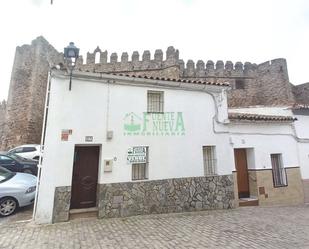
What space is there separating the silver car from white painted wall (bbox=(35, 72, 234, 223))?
44.9 inches

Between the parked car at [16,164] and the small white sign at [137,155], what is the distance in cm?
577

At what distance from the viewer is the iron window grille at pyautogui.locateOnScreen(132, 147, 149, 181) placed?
21.9 ft

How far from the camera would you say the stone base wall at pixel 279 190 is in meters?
8.34

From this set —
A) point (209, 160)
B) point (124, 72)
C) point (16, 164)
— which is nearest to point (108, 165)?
point (209, 160)

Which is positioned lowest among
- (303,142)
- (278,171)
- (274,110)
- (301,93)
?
(278,171)

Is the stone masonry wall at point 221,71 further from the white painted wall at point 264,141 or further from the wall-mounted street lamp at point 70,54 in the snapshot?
the wall-mounted street lamp at point 70,54

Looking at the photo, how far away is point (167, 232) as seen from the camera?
197 inches

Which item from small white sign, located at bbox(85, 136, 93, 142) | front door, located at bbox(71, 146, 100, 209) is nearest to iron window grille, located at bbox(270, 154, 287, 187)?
front door, located at bbox(71, 146, 100, 209)

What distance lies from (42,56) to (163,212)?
16633 mm

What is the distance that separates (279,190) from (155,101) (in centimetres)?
656

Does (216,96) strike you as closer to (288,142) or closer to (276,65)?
(288,142)

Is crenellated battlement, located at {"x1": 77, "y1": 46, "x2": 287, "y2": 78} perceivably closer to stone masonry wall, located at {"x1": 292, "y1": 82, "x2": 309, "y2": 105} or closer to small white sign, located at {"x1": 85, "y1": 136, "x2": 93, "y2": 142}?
stone masonry wall, located at {"x1": 292, "y1": 82, "x2": 309, "y2": 105}

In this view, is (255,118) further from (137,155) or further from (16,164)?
(16,164)

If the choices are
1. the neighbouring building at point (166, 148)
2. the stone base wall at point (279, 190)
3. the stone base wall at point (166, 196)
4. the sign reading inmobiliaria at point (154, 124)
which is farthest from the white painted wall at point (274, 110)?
the sign reading inmobiliaria at point (154, 124)
